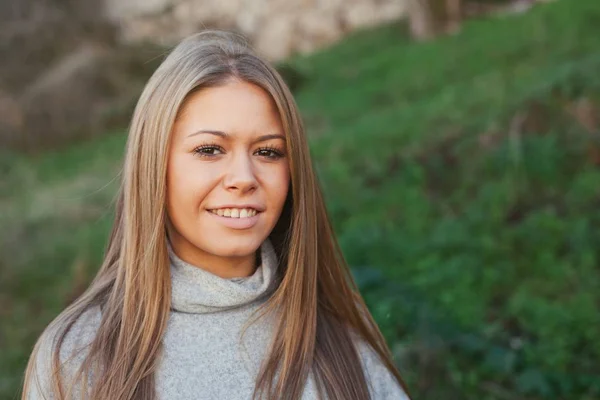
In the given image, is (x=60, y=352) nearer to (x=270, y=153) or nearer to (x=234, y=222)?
(x=234, y=222)

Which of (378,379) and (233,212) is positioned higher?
(233,212)

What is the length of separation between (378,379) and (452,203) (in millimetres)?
2864

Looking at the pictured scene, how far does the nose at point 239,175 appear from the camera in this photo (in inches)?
79.8

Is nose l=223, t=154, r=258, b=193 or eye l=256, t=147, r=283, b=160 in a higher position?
eye l=256, t=147, r=283, b=160

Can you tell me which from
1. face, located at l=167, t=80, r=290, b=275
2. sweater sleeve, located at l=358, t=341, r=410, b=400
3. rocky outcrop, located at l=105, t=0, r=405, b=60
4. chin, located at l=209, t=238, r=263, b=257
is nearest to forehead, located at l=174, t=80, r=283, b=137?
face, located at l=167, t=80, r=290, b=275

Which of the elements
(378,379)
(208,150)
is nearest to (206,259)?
(208,150)

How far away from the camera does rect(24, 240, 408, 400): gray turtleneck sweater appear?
2.08m

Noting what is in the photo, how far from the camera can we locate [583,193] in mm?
4730

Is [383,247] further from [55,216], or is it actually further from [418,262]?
[55,216]

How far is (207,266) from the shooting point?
217 cm

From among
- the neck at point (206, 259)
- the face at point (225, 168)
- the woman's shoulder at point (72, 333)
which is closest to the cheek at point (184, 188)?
the face at point (225, 168)

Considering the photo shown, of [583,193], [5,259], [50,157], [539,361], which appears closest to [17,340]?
[5,259]

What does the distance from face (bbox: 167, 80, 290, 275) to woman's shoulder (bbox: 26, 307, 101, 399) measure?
0.32 metres

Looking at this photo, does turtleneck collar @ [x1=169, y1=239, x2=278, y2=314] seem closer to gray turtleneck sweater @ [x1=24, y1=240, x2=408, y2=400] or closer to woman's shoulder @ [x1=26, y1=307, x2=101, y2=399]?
gray turtleneck sweater @ [x1=24, y1=240, x2=408, y2=400]
